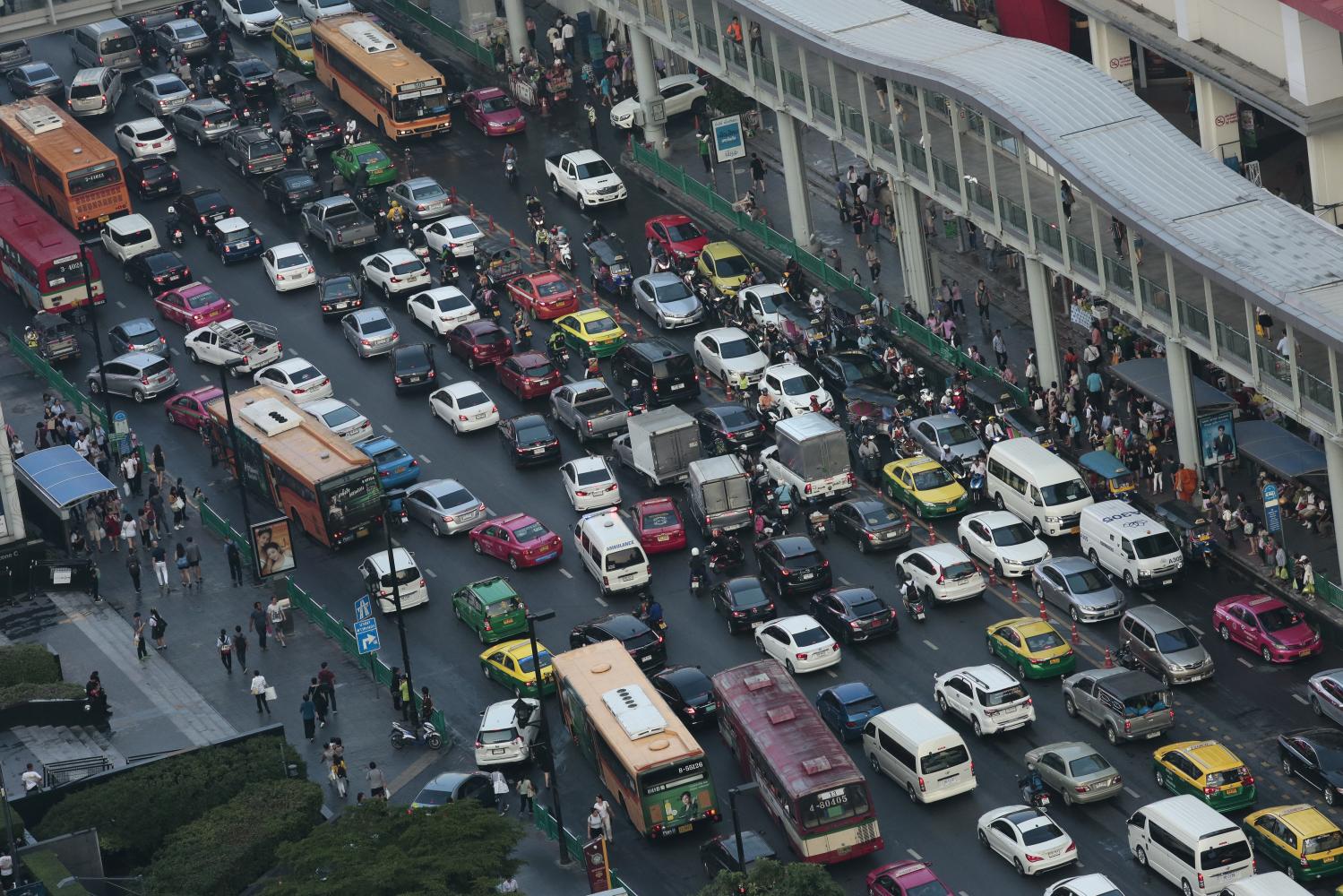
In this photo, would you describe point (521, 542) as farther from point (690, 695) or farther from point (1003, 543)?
point (1003, 543)

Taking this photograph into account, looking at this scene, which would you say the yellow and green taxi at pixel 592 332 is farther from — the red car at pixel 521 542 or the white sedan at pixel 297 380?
the red car at pixel 521 542

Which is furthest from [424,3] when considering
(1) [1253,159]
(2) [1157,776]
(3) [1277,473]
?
(2) [1157,776]

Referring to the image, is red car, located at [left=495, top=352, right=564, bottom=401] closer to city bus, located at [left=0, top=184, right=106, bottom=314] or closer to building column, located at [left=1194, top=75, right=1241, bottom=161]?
city bus, located at [left=0, top=184, right=106, bottom=314]

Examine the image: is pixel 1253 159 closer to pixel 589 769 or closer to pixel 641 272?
pixel 641 272

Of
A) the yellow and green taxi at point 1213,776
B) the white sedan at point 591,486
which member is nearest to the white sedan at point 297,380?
the white sedan at point 591,486

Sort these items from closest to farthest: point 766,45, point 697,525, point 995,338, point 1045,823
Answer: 1. point 1045,823
2. point 697,525
3. point 995,338
4. point 766,45
